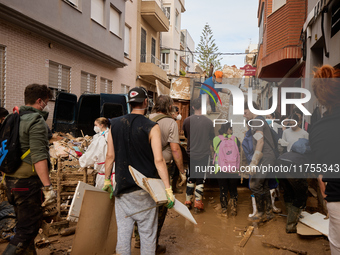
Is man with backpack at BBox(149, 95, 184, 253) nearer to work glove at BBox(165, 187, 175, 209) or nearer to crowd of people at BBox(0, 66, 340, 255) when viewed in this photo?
crowd of people at BBox(0, 66, 340, 255)

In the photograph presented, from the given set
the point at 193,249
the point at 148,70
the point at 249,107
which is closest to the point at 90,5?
the point at 148,70

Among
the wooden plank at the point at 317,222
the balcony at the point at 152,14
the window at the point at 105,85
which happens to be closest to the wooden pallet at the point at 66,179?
the wooden plank at the point at 317,222

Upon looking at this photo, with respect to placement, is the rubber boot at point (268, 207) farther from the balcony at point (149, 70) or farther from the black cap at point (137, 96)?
the balcony at point (149, 70)

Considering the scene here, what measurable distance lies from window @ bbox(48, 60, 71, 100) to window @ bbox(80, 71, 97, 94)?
1.21 metres

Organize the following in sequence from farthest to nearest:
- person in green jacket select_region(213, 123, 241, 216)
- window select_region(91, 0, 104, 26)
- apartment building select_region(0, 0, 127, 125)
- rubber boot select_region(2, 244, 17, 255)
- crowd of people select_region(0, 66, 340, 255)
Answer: window select_region(91, 0, 104, 26) < apartment building select_region(0, 0, 127, 125) < person in green jacket select_region(213, 123, 241, 216) < rubber boot select_region(2, 244, 17, 255) < crowd of people select_region(0, 66, 340, 255)

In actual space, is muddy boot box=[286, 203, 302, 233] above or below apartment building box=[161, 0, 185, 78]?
below

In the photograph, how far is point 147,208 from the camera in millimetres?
2990

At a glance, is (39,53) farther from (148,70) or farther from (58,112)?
(148,70)

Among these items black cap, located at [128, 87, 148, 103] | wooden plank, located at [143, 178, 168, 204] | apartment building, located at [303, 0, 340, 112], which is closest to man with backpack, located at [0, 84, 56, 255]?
black cap, located at [128, 87, 148, 103]

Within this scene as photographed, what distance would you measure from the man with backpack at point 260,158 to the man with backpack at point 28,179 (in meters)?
3.51

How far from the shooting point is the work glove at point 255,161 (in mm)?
5348

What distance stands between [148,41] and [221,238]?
2031cm

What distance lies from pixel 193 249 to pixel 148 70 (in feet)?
56.7

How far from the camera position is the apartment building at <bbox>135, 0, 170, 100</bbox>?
20.8 meters
